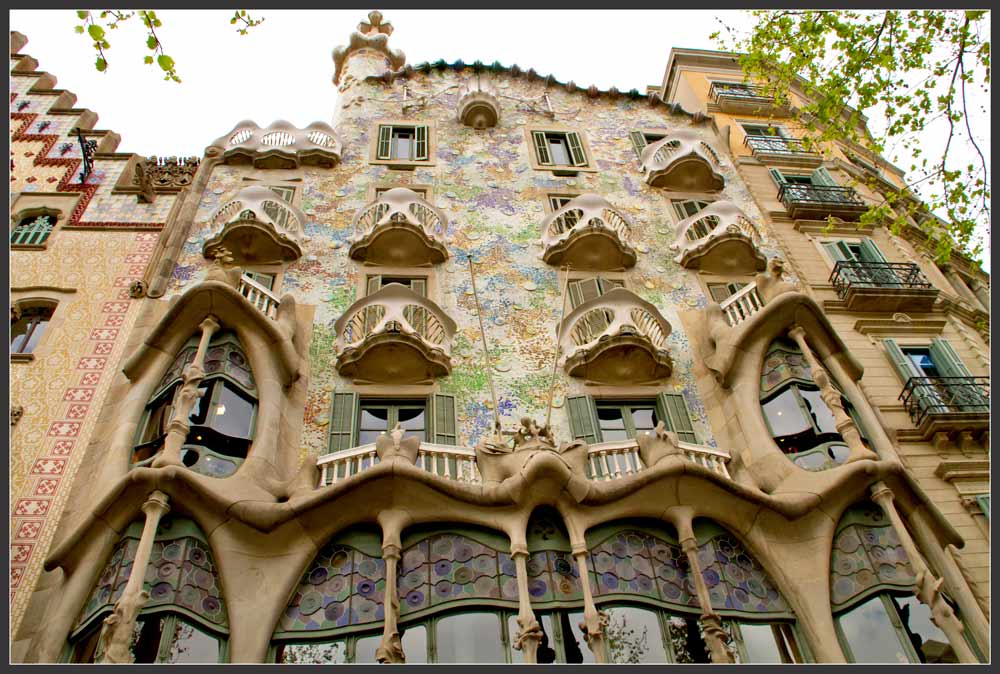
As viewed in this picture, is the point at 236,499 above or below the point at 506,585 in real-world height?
above

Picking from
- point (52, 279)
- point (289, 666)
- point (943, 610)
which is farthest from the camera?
point (52, 279)

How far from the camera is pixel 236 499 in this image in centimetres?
1088

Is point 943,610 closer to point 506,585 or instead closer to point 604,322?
point 506,585

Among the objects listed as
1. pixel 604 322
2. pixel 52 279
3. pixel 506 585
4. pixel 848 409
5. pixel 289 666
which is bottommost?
pixel 289 666

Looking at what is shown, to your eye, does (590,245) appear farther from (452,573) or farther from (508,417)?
(452,573)

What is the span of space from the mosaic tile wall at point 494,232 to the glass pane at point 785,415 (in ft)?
3.74

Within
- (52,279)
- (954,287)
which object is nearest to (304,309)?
(52,279)

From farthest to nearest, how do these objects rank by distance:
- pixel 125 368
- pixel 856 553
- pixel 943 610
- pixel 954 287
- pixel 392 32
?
pixel 392 32 → pixel 954 287 → pixel 125 368 → pixel 856 553 → pixel 943 610

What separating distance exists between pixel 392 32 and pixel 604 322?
17.5m

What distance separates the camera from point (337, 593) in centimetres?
1074

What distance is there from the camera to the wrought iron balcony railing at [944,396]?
48.5 ft

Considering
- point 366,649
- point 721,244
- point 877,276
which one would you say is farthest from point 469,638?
point 877,276

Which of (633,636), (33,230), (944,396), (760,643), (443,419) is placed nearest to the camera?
(633,636)

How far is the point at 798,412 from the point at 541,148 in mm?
10900
